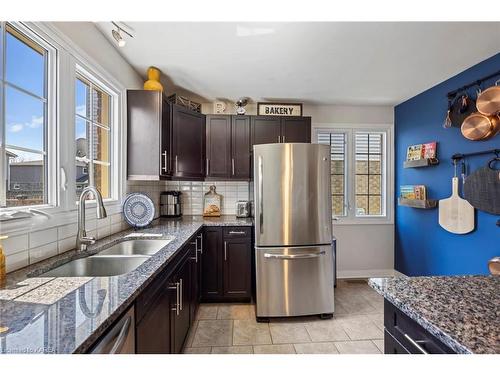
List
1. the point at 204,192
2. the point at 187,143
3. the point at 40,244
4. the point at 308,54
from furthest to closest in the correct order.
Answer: the point at 204,192, the point at 187,143, the point at 308,54, the point at 40,244

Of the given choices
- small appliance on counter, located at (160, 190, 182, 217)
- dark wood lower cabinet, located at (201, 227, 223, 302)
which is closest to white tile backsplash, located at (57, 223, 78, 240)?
dark wood lower cabinet, located at (201, 227, 223, 302)

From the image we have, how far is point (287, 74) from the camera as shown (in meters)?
2.74

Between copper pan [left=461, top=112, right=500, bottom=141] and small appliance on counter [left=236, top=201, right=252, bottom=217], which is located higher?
copper pan [left=461, top=112, right=500, bottom=141]

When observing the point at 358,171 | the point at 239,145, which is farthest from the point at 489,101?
the point at 239,145

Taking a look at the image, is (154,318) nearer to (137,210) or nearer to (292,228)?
(137,210)

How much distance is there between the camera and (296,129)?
3.41m

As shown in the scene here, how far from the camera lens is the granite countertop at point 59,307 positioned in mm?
704

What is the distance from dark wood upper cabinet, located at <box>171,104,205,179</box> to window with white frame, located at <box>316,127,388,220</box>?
5.36 feet

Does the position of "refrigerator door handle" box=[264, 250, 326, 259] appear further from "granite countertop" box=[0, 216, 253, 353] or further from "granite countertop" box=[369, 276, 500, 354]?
"granite countertop" box=[369, 276, 500, 354]

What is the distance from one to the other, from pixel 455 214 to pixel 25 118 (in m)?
3.54

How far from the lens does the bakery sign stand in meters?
3.44

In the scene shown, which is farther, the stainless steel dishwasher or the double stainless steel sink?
the double stainless steel sink

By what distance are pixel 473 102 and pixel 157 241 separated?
3074 millimetres
